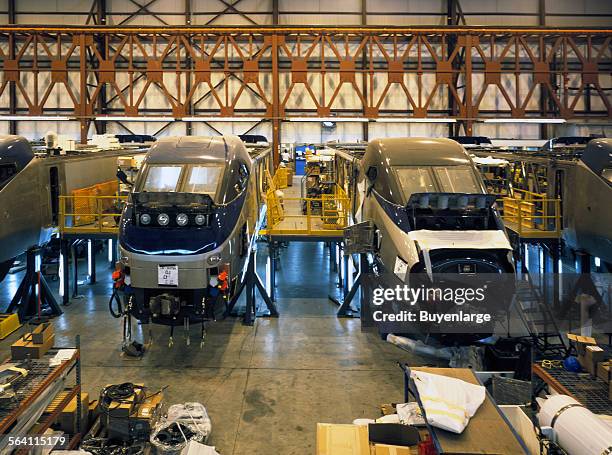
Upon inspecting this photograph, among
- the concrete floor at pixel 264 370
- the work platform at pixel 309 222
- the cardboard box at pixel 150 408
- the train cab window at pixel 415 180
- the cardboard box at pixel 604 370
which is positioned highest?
the train cab window at pixel 415 180

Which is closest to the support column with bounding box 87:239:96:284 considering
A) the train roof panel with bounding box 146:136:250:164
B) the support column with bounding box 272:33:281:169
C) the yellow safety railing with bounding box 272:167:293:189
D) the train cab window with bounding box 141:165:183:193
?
the train roof panel with bounding box 146:136:250:164

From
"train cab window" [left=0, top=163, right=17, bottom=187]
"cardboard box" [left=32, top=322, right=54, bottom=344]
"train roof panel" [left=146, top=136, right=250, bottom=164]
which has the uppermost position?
"train roof panel" [left=146, top=136, right=250, bottom=164]

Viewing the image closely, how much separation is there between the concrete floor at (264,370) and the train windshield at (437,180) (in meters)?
3.04

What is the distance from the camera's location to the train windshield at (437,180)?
960 cm

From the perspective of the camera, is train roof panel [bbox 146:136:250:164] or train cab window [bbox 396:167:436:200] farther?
train roof panel [bbox 146:136:250:164]

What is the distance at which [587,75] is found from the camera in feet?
81.4

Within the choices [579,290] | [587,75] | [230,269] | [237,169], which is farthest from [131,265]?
[587,75]

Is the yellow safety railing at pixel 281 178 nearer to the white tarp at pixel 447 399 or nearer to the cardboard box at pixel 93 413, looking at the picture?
the cardboard box at pixel 93 413

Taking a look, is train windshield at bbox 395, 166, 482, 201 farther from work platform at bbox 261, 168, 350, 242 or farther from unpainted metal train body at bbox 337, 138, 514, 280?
work platform at bbox 261, 168, 350, 242

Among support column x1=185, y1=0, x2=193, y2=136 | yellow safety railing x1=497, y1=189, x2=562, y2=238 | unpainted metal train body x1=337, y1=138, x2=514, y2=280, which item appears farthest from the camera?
support column x1=185, y1=0, x2=193, y2=136

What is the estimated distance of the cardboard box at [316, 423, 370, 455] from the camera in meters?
4.57

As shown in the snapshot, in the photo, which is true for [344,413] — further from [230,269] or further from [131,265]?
[131,265]

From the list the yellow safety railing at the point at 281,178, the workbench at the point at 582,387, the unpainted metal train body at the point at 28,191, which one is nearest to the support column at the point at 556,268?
the workbench at the point at 582,387

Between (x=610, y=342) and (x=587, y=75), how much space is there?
19.0 m
